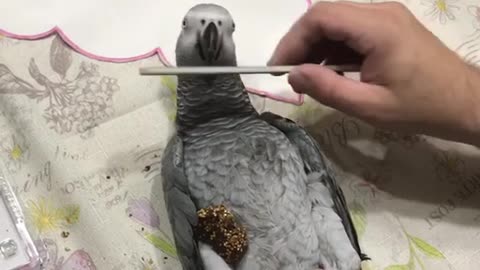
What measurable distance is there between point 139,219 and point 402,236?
0.33 m

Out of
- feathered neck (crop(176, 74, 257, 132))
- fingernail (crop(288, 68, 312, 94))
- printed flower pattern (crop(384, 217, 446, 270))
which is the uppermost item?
fingernail (crop(288, 68, 312, 94))

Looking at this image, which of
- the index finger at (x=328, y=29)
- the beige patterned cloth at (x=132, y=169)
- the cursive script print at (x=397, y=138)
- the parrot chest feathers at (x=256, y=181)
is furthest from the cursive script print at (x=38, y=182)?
the cursive script print at (x=397, y=138)

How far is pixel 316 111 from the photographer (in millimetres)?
889

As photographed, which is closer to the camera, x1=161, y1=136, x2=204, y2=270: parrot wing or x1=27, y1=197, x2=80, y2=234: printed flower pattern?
x1=161, y1=136, x2=204, y2=270: parrot wing

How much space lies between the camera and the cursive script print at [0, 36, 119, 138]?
2.83 feet

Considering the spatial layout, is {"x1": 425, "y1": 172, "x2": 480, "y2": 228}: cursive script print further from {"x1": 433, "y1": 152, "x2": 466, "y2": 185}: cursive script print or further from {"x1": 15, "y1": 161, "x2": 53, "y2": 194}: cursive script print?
{"x1": 15, "y1": 161, "x2": 53, "y2": 194}: cursive script print

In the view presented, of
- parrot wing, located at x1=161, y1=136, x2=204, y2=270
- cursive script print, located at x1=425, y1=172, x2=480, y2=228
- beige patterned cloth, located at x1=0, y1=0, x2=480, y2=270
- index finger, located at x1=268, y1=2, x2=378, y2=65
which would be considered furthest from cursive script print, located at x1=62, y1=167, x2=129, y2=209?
cursive script print, located at x1=425, y1=172, x2=480, y2=228

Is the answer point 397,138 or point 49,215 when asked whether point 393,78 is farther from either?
point 49,215

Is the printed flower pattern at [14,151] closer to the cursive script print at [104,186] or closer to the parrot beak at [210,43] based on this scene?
the cursive script print at [104,186]

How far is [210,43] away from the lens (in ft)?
2.27

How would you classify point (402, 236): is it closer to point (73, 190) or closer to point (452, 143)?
point (452, 143)

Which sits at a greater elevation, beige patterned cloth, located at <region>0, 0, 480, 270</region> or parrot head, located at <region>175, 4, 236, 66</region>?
parrot head, located at <region>175, 4, 236, 66</region>

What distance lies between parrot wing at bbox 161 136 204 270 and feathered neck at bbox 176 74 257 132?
41 mm

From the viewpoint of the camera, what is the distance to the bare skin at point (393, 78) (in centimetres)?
69
